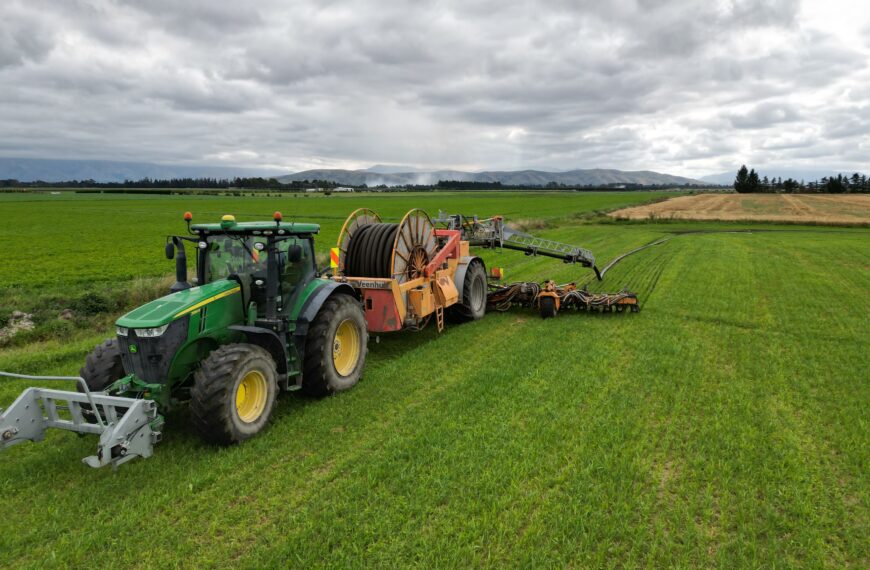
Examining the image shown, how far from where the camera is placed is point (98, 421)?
4.90 m

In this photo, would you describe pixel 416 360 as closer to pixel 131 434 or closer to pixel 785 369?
pixel 131 434

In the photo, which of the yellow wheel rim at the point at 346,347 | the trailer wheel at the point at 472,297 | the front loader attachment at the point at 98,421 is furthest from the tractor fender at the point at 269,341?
the trailer wheel at the point at 472,297

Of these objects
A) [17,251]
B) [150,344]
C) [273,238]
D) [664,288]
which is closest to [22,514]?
[150,344]

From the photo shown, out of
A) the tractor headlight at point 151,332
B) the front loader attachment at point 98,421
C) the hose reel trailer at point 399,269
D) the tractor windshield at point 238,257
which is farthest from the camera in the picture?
the hose reel trailer at point 399,269

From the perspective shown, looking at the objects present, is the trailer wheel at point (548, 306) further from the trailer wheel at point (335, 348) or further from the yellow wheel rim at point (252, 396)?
the yellow wheel rim at point (252, 396)

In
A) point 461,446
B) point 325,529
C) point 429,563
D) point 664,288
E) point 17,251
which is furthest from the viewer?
point 17,251

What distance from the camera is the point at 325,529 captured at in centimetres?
441

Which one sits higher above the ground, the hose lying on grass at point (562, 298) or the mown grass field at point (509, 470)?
the hose lying on grass at point (562, 298)

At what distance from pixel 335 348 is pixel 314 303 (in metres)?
0.93

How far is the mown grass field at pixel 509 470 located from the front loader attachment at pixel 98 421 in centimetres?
47

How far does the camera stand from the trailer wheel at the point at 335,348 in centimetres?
689

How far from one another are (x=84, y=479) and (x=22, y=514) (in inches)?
22.6

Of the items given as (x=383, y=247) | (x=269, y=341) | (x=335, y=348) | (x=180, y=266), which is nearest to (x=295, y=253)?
(x=269, y=341)

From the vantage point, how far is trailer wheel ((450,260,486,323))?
36.7ft
